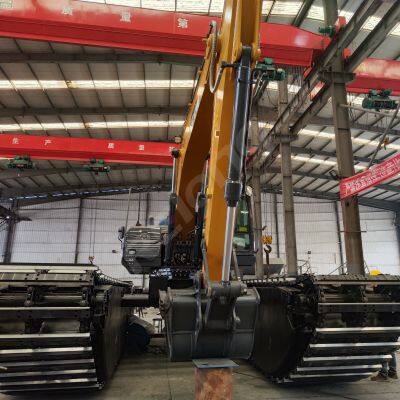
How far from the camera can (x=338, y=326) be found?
13.1 feet

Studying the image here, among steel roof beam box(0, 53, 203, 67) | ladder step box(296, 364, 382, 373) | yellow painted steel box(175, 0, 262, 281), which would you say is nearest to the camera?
yellow painted steel box(175, 0, 262, 281)

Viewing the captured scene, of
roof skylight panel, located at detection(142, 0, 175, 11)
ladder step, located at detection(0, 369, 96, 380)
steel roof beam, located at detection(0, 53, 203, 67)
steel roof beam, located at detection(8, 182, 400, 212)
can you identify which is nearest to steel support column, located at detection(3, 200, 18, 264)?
steel roof beam, located at detection(8, 182, 400, 212)

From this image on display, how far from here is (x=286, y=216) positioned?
1363cm

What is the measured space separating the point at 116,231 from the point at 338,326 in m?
25.3

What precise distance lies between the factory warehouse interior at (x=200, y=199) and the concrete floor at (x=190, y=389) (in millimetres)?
40

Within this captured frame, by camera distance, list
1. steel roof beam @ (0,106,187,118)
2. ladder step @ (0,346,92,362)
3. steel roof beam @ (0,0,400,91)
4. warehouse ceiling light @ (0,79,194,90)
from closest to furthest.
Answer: ladder step @ (0,346,92,362), steel roof beam @ (0,0,400,91), warehouse ceiling light @ (0,79,194,90), steel roof beam @ (0,106,187,118)

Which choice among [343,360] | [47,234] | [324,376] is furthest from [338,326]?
[47,234]

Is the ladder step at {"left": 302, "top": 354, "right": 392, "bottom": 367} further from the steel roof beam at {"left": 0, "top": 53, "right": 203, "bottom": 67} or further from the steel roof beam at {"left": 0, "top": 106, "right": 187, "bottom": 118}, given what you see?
the steel roof beam at {"left": 0, "top": 106, "right": 187, "bottom": 118}

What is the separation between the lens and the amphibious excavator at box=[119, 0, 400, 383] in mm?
3023

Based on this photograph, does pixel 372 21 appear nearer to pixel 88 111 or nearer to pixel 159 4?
pixel 159 4

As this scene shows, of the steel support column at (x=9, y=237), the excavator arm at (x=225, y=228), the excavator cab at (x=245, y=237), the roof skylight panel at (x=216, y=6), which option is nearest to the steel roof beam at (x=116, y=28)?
the excavator cab at (x=245, y=237)

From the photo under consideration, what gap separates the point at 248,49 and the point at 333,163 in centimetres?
2213

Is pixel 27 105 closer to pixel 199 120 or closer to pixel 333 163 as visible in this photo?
pixel 199 120

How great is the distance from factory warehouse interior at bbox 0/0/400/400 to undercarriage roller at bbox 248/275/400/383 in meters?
0.02
